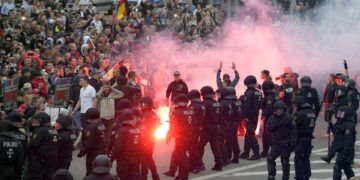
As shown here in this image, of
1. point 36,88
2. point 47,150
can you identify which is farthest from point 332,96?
point 47,150

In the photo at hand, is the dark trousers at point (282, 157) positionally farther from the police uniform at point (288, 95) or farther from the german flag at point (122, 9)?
the german flag at point (122, 9)

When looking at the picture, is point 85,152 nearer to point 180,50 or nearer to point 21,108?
point 21,108

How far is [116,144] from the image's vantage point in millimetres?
16875

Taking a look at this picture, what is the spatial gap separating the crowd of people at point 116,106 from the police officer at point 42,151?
→ 0.02m

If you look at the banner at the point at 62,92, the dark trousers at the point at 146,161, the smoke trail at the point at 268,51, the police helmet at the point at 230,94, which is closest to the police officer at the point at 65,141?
the dark trousers at the point at 146,161

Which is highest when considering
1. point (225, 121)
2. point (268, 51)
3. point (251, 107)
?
point (268, 51)

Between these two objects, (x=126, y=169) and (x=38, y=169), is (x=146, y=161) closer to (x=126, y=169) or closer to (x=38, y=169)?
(x=126, y=169)

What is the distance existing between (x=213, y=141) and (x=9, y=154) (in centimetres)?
628

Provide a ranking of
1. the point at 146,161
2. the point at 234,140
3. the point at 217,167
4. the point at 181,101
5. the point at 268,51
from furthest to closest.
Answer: the point at 268,51
the point at 234,140
the point at 217,167
the point at 181,101
the point at 146,161

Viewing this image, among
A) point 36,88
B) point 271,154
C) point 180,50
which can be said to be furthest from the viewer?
point 180,50

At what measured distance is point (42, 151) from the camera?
53.2ft

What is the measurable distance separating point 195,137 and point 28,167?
4.38m

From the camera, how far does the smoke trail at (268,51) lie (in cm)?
2861

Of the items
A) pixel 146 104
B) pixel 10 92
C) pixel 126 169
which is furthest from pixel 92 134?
pixel 10 92
